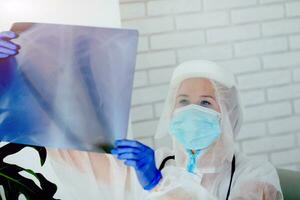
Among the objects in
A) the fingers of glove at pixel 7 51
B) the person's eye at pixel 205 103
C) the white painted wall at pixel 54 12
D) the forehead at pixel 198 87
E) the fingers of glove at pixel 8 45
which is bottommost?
the person's eye at pixel 205 103

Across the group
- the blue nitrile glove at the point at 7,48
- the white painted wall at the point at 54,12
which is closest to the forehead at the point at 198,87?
the white painted wall at the point at 54,12

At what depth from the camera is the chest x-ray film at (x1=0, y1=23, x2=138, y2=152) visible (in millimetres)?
1445

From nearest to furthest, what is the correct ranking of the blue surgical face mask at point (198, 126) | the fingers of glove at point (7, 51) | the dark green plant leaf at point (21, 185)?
the blue surgical face mask at point (198, 126)
the fingers of glove at point (7, 51)
the dark green plant leaf at point (21, 185)

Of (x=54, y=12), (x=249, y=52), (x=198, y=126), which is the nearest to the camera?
(x=198, y=126)

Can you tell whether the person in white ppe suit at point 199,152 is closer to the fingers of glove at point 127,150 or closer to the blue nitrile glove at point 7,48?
the fingers of glove at point 127,150

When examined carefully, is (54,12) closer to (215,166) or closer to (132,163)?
(132,163)

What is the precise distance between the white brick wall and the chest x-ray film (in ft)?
0.50

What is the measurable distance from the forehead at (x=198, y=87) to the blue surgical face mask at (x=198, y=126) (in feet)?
0.17

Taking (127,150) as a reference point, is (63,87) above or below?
above

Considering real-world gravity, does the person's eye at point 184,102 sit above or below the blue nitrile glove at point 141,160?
above

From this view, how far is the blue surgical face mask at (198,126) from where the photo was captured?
1.29 metres

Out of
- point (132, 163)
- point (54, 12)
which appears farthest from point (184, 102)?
point (54, 12)

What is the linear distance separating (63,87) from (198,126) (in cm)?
54

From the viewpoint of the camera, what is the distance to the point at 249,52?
1396 mm
